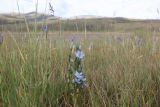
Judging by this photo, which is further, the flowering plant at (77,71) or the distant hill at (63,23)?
the distant hill at (63,23)

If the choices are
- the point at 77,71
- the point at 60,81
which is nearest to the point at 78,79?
the point at 77,71

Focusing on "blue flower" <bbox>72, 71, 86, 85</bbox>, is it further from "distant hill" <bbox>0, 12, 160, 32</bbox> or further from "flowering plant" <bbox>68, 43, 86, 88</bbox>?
"distant hill" <bbox>0, 12, 160, 32</bbox>

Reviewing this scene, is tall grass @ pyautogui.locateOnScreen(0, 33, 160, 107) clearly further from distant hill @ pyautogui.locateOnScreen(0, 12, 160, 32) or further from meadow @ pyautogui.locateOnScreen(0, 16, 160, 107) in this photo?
distant hill @ pyautogui.locateOnScreen(0, 12, 160, 32)

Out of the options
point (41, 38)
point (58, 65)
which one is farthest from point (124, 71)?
point (41, 38)

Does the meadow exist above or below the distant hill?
below

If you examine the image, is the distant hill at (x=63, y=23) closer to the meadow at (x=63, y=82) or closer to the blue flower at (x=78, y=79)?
the meadow at (x=63, y=82)

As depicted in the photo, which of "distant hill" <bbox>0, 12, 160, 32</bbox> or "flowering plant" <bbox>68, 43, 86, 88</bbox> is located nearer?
"flowering plant" <bbox>68, 43, 86, 88</bbox>

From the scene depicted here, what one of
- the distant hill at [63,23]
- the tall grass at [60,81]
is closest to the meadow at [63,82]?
the tall grass at [60,81]

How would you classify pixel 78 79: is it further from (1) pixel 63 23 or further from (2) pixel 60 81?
(1) pixel 63 23

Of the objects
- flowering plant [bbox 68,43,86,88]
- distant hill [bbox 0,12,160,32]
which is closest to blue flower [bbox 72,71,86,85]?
flowering plant [bbox 68,43,86,88]

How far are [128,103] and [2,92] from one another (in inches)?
37.0

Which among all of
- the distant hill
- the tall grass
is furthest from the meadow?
the distant hill

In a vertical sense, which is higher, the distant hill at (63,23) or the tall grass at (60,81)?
the distant hill at (63,23)

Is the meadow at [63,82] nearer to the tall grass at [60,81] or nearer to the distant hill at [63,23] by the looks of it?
the tall grass at [60,81]
